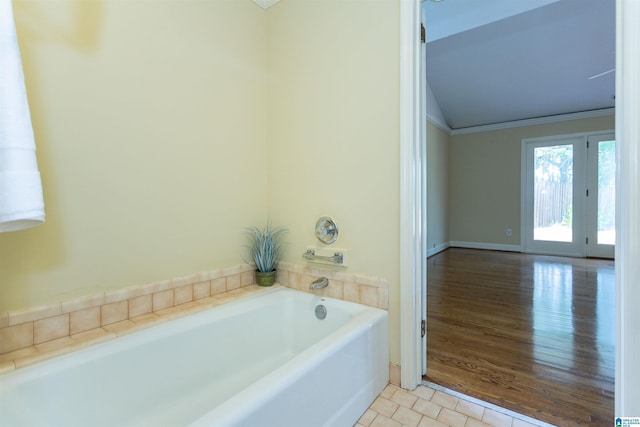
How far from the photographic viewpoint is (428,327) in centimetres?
225

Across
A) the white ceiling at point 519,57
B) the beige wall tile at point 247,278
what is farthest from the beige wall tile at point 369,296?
the white ceiling at point 519,57

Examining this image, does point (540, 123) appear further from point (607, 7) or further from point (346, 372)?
point (346, 372)

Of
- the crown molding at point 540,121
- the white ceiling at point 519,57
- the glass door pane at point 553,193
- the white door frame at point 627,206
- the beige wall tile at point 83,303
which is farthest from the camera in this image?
the glass door pane at point 553,193

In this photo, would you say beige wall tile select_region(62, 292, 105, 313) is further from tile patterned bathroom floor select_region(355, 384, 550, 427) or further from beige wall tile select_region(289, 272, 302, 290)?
tile patterned bathroom floor select_region(355, 384, 550, 427)

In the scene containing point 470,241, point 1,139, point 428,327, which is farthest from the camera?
point 470,241

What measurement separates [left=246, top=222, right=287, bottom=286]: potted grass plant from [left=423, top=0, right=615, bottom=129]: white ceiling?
6.51 ft

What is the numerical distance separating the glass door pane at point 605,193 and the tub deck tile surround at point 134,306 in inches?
206

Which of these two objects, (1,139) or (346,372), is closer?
(1,139)

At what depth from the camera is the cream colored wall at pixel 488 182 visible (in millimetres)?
5523

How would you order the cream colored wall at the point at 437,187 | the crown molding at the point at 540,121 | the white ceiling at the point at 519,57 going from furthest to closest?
the cream colored wall at the point at 437,187
the crown molding at the point at 540,121
the white ceiling at the point at 519,57

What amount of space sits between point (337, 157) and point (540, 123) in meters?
5.42

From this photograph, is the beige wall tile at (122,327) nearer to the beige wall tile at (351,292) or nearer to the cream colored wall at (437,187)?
the beige wall tile at (351,292)

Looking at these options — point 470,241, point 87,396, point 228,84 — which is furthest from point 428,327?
point 470,241

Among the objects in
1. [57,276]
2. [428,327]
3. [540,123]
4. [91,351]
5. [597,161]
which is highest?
[540,123]
